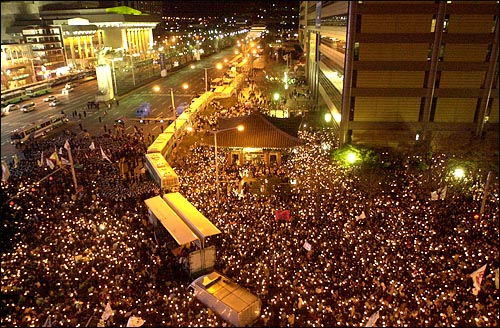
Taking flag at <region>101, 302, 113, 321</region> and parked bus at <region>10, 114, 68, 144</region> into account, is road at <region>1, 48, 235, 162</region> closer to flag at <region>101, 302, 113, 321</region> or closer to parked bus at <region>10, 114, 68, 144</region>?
parked bus at <region>10, 114, 68, 144</region>

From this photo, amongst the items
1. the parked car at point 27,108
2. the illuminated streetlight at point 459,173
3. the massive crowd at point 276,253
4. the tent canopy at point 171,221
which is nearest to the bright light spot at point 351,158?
the massive crowd at point 276,253

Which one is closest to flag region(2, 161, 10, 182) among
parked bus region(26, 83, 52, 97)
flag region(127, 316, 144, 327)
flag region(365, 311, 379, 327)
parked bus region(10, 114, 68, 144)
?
flag region(127, 316, 144, 327)

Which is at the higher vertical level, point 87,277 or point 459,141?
point 459,141

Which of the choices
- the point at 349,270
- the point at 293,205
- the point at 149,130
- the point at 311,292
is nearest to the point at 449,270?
the point at 349,270

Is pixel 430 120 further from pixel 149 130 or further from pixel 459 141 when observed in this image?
pixel 149 130

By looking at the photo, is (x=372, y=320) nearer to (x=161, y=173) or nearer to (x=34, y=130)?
(x=161, y=173)

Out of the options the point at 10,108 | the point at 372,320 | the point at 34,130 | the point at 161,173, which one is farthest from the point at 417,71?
the point at 10,108
